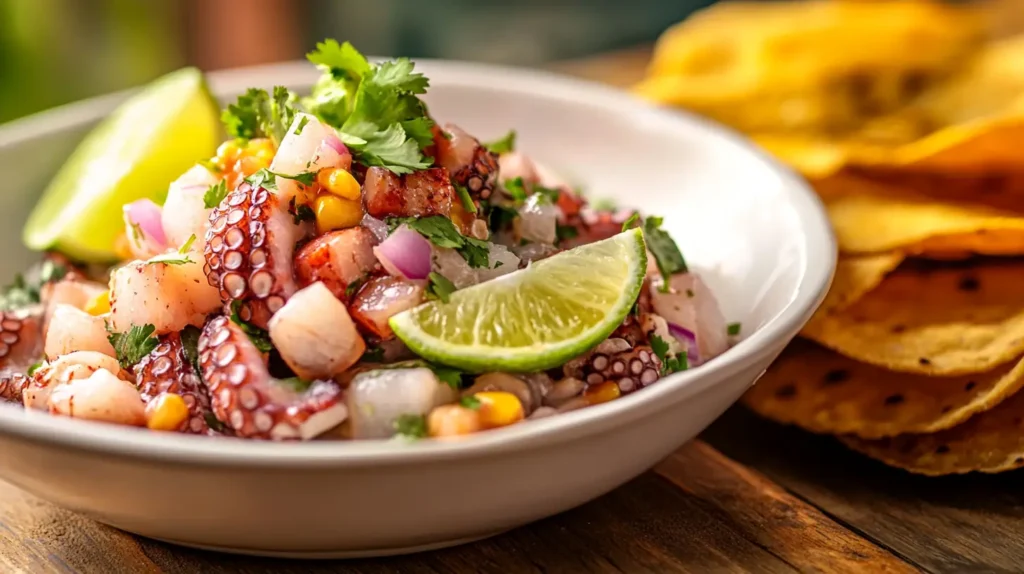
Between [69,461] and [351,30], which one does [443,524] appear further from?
[351,30]

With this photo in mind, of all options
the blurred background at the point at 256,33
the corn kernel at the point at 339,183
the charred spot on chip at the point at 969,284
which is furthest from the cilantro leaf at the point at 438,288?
the blurred background at the point at 256,33

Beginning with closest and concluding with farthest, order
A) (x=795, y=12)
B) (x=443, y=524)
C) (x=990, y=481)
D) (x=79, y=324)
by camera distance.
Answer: (x=443, y=524), (x=79, y=324), (x=990, y=481), (x=795, y=12)

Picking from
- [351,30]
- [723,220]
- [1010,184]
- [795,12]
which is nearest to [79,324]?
[723,220]

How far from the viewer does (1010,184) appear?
419 cm

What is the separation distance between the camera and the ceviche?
244 centimetres

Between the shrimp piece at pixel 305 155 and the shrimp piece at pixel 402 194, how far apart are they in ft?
0.28

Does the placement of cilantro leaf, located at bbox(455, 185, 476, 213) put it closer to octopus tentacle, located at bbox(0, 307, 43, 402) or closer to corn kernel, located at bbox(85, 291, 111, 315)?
corn kernel, located at bbox(85, 291, 111, 315)

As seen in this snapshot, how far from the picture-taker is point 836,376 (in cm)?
341

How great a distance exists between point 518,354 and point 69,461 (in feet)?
3.14

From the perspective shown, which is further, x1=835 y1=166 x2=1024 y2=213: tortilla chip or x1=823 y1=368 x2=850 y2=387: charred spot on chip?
x1=835 y1=166 x2=1024 y2=213: tortilla chip

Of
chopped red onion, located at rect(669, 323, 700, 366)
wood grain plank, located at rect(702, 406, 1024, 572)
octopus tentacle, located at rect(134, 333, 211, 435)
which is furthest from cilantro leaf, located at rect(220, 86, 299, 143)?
wood grain plank, located at rect(702, 406, 1024, 572)

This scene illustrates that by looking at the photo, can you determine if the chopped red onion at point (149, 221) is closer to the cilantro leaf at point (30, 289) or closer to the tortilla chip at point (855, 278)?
the cilantro leaf at point (30, 289)

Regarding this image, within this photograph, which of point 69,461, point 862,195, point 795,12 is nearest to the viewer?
point 69,461

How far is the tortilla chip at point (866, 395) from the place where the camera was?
309 cm
